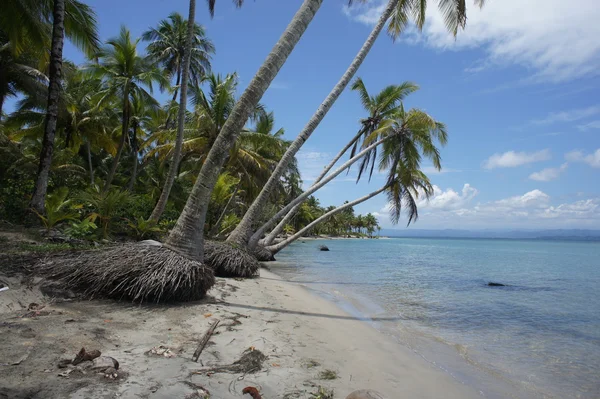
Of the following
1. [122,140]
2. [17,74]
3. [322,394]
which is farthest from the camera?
[122,140]

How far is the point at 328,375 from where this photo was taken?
3.82m

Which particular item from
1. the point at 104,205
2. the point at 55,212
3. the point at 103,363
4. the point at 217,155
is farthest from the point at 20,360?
the point at 104,205

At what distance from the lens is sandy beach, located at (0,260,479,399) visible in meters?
2.91

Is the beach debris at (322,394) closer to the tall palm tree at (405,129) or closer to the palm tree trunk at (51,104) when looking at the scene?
the palm tree trunk at (51,104)

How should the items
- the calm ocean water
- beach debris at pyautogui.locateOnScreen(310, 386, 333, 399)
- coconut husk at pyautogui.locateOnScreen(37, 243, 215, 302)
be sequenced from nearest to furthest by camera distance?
1. beach debris at pyautogui.locateOnScreen(310, 386, 333, 399)
2. the calm ocean water
3. coconut husk at pyautogui.locateOnScreen(37, 243, 215, 302)

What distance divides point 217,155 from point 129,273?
106 inches

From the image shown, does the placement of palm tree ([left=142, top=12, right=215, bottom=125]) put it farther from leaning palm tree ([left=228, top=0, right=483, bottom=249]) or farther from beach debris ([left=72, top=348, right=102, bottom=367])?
beach debris ([left=72, top=348, right=102, bottom=367])

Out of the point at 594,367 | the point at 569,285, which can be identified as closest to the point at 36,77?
the point at 594,367

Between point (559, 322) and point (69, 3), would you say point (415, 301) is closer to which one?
point (559, 322)

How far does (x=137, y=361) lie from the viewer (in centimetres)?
341

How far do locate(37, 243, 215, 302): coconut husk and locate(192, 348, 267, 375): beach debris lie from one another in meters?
2.18

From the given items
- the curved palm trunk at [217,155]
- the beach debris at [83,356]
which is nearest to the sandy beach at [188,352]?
the beach debris at [83,356]

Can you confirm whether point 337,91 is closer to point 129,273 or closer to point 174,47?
point 129,273

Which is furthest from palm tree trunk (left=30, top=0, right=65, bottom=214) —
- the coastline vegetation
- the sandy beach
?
the sandy beach
